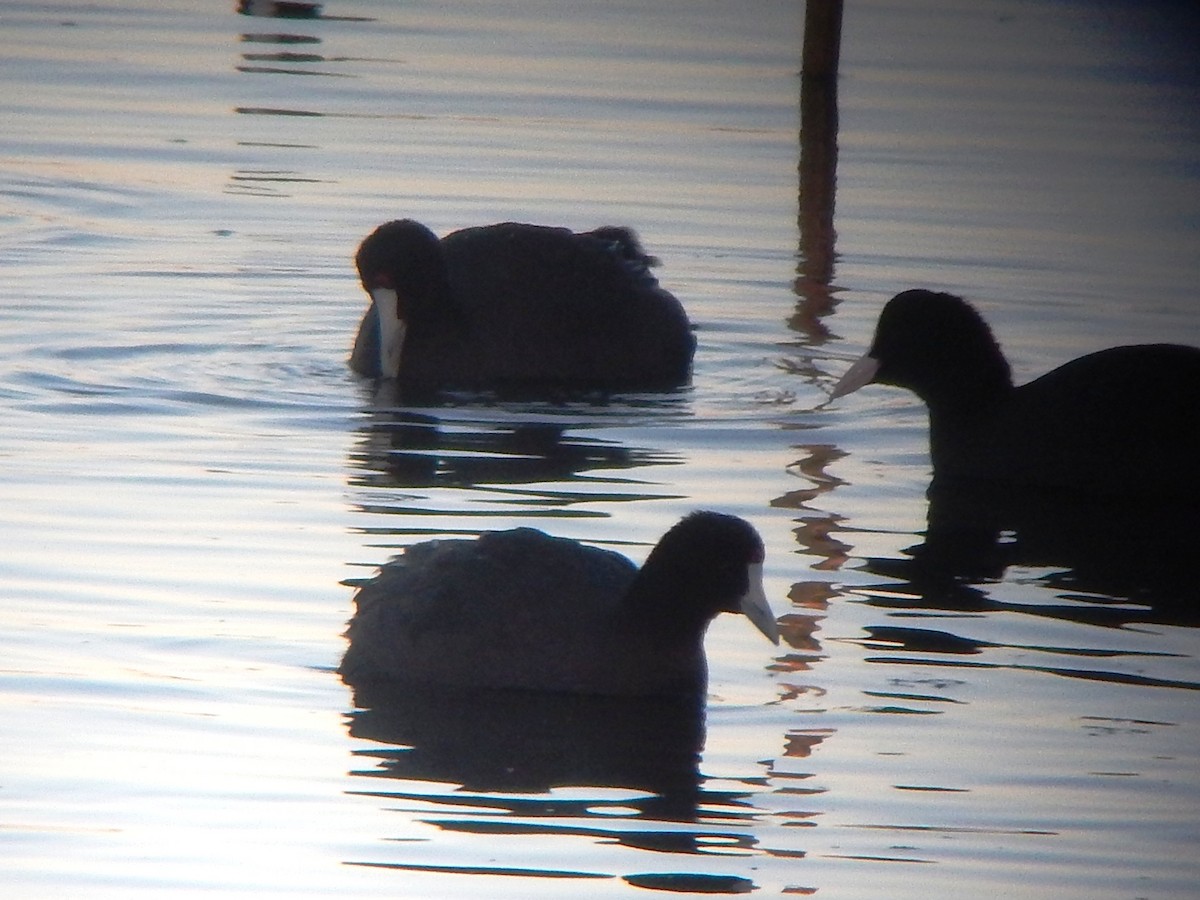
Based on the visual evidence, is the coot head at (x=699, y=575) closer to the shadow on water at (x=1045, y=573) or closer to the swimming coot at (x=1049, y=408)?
the shadow on water at (x=1045, y=573)

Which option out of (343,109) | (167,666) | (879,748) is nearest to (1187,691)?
(879,748)

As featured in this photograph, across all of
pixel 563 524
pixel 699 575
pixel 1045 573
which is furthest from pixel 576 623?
pixel 1045 573

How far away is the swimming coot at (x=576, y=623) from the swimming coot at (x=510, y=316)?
4.44 metres

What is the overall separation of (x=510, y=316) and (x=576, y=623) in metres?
4.79

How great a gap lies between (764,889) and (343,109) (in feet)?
50.2

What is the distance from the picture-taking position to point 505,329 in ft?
38.4

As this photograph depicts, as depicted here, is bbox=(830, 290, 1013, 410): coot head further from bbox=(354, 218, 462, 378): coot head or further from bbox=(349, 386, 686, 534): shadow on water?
bbox=(354, 218, 462, 378): coot head

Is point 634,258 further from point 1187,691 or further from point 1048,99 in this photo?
point 1048,99

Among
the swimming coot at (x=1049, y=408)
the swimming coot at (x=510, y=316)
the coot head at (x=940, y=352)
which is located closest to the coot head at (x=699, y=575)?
the swimming coot at (x=1049, y=408)

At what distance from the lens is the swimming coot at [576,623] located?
7.05 metres

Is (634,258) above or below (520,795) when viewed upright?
above

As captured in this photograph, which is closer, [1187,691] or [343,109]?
[1187,691]

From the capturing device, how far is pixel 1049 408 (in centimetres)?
995

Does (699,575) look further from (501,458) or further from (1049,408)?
(1049,408)
